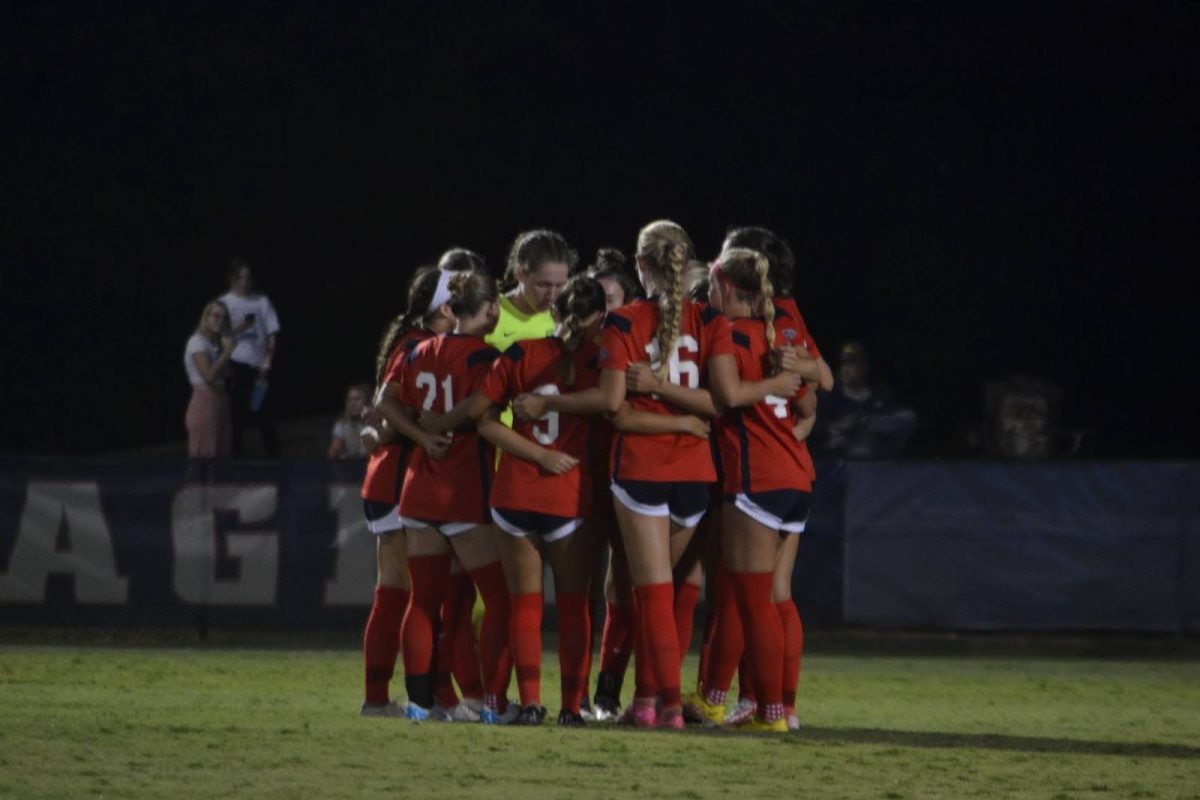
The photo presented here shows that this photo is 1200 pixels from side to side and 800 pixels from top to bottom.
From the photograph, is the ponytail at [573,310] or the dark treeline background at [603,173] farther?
the dark treeline background at [603,173]

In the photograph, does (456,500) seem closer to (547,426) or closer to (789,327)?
(547,426)

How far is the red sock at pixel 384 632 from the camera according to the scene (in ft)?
28.3

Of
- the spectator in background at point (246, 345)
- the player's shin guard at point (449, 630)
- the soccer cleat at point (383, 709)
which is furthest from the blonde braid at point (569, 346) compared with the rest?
the spectator in background at point (246, 345)

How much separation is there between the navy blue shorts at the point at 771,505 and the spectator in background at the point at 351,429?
23.9ft

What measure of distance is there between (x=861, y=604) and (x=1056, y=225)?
7917 mm

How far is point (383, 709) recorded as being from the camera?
8695 millimetres

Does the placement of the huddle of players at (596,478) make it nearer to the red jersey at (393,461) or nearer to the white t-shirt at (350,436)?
the red jersey at (393,461)

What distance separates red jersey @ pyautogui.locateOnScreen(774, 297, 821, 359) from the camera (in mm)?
8258

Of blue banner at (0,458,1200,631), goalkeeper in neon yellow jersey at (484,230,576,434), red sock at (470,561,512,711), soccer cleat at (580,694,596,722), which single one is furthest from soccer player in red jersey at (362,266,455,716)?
blue banner at (0,458,1200,631)

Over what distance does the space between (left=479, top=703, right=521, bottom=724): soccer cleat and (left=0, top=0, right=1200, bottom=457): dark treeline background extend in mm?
11944

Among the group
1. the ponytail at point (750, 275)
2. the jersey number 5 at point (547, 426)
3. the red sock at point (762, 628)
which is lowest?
the red sock at point (762, 628)

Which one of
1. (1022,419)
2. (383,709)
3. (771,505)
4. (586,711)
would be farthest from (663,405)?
(1022,419)

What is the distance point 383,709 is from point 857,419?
266 inches

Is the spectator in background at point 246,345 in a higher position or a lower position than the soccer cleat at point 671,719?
higher
